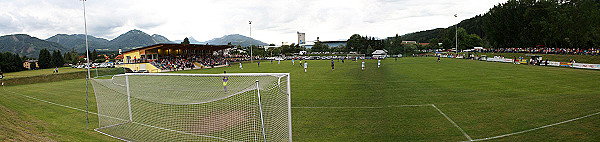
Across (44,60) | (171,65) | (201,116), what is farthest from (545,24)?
(44,60)

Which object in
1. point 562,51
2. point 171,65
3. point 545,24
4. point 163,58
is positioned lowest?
point 171,65

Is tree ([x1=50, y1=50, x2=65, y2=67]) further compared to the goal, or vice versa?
tree ([x1=50, y1=50, x2=65, y2=67])

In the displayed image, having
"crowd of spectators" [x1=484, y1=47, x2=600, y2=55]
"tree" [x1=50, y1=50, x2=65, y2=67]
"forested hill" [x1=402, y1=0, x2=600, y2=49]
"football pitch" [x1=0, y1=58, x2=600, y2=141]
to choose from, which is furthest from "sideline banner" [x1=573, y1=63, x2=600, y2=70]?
"tree" [x1=50, y1=50, x2=65, y2=67]

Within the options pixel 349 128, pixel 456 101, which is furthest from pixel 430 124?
pixel 456 101

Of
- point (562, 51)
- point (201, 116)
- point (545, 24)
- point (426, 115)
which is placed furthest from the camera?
point (545, 24)

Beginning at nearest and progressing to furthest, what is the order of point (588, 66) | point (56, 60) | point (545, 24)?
point (588, 66), point (545, 24), point (56, 60)

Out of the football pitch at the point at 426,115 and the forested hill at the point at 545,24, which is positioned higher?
the forested hill at the point at 545,24

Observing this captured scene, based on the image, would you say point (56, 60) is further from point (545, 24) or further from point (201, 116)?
point (545, 24)

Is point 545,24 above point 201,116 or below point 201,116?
above

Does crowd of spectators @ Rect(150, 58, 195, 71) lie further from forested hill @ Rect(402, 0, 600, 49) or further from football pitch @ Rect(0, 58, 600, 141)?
forested hill @ Rect(402, 0, 600, 49)

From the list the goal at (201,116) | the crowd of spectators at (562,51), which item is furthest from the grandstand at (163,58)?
the crowd of spectators at (562,51)

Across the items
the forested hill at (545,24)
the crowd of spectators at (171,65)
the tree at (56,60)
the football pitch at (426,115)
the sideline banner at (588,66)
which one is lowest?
the football pitch at (426,115)

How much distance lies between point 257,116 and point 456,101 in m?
9.02

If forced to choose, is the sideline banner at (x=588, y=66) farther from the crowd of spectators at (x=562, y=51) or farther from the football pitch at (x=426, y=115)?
the football pitch at (x=426, y=115)
